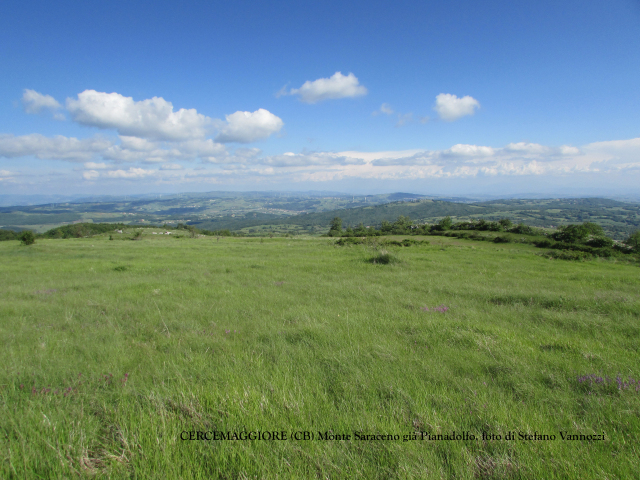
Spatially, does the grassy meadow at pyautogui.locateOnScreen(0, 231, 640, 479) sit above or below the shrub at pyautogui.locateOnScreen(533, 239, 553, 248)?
above

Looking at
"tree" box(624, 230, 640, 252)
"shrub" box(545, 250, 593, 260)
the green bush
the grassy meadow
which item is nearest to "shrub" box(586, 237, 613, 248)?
"tree" box(624, 230, 640, 252)

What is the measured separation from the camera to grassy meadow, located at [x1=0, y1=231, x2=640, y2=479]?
2270 mm

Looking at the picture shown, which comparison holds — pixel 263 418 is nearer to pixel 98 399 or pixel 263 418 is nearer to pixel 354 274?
pixel 98 399

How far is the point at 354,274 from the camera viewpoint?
13453mm

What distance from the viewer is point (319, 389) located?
3.38 metres

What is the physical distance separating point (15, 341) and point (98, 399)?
12.4 ft

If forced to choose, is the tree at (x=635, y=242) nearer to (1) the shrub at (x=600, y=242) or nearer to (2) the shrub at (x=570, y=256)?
(1) the shrub at (x=600, y=242)

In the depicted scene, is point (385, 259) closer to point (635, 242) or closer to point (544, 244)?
point (544, 244)

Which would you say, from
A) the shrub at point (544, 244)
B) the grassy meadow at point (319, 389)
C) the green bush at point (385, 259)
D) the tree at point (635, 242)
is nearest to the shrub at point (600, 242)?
the tree at point (635, 242)

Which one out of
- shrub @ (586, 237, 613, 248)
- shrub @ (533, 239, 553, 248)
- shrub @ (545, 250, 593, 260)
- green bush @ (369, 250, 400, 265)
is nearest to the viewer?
green bush @ (369, 250, 400, 265)

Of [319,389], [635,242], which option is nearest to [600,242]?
[635,242]

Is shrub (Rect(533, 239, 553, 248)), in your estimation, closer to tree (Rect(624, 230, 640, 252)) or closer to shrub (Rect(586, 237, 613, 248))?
shrub (Rect(586, 237, 613, 248))

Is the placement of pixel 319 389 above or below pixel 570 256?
above

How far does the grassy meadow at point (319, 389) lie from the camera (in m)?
2.27
